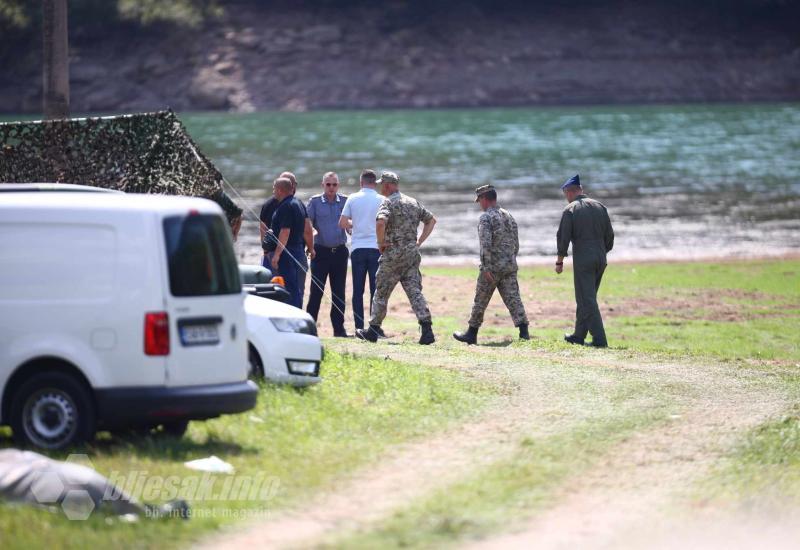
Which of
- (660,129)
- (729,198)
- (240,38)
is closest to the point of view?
(729,198)

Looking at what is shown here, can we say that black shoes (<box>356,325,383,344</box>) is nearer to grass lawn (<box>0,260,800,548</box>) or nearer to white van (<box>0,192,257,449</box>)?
grass lawn (<box>0,260,800,548</box>)

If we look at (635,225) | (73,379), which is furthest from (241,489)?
(635,225)

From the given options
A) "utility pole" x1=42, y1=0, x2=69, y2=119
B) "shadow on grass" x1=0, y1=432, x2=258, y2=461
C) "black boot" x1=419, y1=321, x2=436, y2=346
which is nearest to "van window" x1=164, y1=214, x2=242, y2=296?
"shadow on grass" x1=0, y1=432, x2=258, y2=461

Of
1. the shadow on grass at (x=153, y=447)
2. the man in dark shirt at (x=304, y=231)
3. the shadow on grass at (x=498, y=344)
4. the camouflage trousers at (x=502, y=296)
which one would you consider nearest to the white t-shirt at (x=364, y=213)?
the man in dark shirt at (x=304, y=231)

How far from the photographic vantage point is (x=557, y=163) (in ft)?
186

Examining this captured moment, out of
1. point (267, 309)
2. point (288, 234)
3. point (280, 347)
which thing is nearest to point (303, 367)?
point (280, 347)

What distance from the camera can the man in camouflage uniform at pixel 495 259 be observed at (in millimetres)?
16094

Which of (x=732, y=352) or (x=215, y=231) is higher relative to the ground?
(x=215, y=231)

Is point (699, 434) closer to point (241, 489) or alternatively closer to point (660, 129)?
point (241, 489)

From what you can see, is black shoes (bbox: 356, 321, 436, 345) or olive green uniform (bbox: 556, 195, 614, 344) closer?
black shoes (bbox: 356, 321, 436, 345)

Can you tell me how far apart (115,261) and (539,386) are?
483cm

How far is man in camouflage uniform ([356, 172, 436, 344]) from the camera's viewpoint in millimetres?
15742

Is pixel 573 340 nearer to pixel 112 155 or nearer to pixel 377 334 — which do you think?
pixel 377 334

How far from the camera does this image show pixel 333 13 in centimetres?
10525
